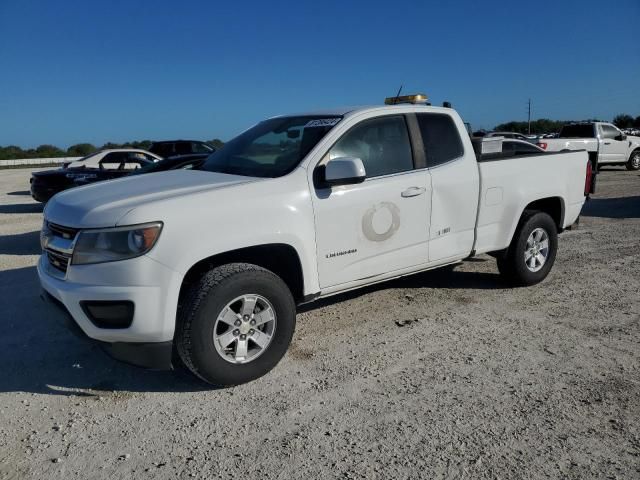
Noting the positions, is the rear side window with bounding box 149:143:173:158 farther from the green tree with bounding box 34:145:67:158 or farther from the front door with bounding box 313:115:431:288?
the green tree with bounding box 34:145:67:158

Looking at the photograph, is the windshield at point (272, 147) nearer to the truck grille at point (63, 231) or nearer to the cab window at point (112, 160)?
the truck grille at point (63, 231)

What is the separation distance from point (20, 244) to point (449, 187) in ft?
23.4

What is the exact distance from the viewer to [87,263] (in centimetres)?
323

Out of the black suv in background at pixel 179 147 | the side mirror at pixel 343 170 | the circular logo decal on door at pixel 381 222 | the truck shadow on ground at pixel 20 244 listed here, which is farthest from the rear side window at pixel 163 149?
the side mirror at pixel 343 170

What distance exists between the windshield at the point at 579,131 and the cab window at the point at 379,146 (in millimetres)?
16952

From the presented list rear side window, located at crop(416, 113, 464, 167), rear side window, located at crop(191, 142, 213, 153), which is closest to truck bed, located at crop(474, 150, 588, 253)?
rear side window, located at crop(416, 113, 464, 167)

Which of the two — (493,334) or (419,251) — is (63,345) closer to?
(419,251)

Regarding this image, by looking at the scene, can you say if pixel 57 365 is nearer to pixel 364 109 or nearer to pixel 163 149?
pixel 364 109

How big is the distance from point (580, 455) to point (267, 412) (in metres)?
1.73

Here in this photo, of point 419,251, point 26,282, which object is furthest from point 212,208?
point 26,282

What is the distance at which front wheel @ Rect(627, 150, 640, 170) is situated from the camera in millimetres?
20453

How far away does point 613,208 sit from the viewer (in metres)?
11.1

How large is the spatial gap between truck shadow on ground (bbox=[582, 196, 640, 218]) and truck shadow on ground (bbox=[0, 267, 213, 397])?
9135 mm

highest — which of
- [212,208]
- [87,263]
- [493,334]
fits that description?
[212,208]
